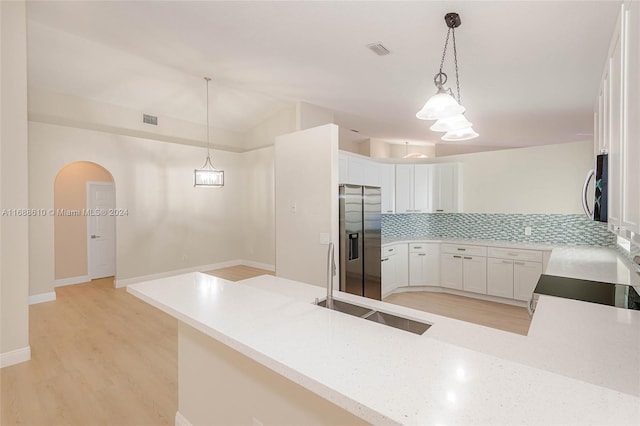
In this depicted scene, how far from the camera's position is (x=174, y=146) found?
6.48 m

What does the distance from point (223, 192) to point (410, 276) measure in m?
4.72

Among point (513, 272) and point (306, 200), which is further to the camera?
point (513, 272)

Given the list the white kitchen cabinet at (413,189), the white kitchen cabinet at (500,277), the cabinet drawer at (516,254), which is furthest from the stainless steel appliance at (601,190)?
the white kitchen cabinet at (413,189)

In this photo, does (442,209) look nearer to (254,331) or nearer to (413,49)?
(413,49)

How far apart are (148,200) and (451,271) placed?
19.5 feet

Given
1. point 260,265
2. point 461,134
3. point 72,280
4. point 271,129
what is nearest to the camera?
point 461,134

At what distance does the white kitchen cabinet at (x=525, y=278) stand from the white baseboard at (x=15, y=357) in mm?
6065

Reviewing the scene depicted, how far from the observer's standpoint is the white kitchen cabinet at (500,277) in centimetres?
463

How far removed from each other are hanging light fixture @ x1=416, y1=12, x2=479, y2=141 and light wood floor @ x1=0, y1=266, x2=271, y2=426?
2.97 meters

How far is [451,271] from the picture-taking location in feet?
17.2

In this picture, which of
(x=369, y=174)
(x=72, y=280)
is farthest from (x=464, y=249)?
(x=72, y=280)

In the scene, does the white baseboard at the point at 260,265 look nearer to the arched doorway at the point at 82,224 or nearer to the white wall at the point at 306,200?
the white wall at the point at 306,200

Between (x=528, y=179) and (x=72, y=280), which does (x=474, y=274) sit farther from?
(x=72, y=280)

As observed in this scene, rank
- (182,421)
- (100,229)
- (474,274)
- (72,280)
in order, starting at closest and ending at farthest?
(182,421) → (474,274) → (72,280) → (100,229)
